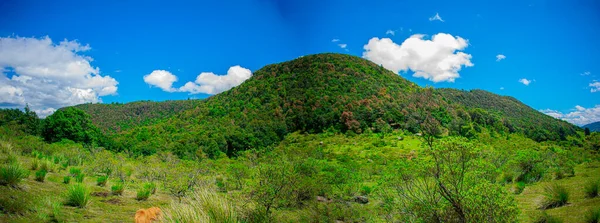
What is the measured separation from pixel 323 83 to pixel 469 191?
9144cm

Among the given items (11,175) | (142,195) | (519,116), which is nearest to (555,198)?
(142,195)

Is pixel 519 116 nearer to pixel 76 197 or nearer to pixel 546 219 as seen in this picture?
pixel 546 219

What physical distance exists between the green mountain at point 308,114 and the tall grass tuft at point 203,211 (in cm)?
5555

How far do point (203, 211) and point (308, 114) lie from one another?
81591mm

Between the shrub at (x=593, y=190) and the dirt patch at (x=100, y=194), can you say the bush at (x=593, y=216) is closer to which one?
Answer: the shrub at (x=593, y=190)

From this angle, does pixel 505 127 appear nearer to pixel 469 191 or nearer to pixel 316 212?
pixel 316 212

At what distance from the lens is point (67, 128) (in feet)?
169

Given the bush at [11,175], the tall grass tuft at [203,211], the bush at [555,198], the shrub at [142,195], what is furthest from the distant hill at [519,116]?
the bush at [11,175]

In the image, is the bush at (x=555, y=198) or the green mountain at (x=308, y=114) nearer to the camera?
the bush at (x=555, y=198)

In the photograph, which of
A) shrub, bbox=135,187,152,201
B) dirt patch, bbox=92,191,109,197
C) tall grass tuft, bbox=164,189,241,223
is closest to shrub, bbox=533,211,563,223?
tall grass tuft, bbox=164,189,241,223

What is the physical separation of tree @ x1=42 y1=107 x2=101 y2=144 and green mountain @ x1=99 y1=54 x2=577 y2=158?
7824mm

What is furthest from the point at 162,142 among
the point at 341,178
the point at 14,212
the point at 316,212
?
the point at 14,212

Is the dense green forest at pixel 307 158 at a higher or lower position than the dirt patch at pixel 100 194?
higher

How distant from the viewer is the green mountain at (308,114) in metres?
71.8
